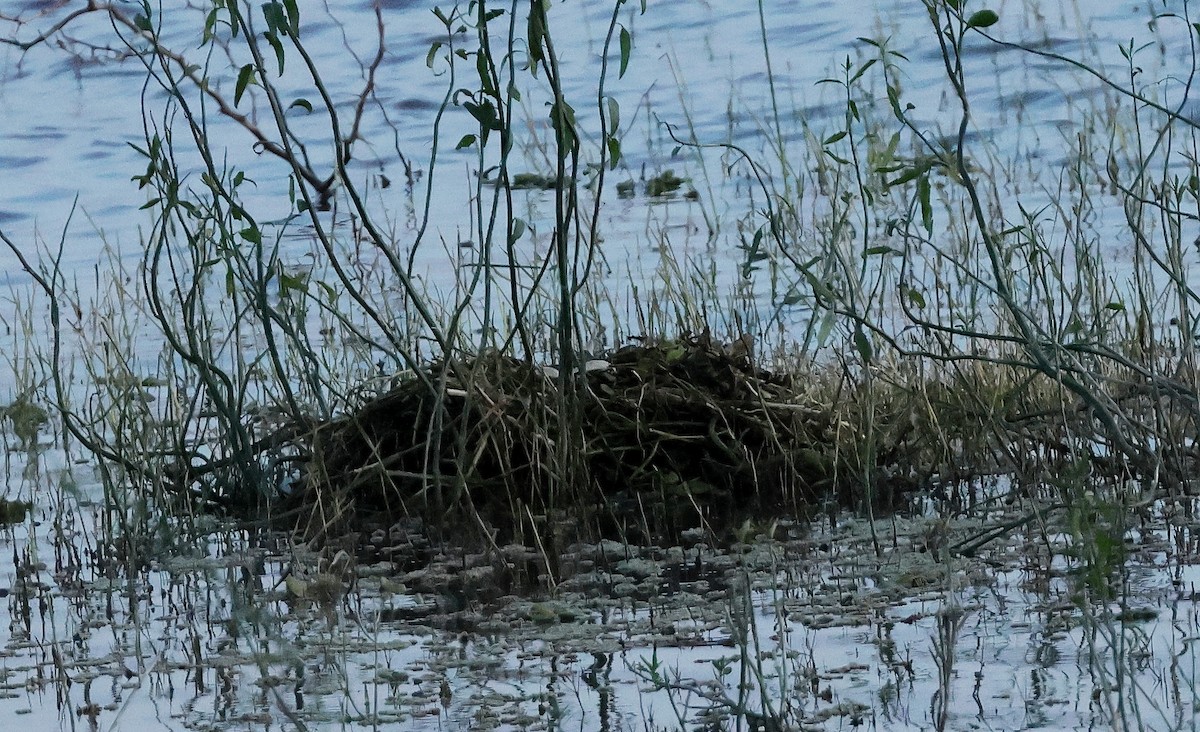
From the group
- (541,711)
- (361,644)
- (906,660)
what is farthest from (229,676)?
(906,660)

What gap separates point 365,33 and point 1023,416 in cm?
1106

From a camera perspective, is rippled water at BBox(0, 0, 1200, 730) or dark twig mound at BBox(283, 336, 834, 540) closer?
rippled water at BBox(0, 0, 1200, 730)

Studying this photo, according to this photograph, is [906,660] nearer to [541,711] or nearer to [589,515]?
[541,711]

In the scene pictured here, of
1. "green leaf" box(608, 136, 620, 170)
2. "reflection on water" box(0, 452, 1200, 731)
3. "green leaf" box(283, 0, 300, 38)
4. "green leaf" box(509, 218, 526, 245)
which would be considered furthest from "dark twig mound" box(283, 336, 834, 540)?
"green leaf" box(283, 0, 300, 38)

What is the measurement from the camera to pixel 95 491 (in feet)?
18.7

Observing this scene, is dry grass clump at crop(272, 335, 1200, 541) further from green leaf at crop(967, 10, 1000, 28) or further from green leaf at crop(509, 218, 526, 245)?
green leaf at crop(967, 10, 1000, 28)

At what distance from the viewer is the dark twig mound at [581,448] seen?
16.8ft

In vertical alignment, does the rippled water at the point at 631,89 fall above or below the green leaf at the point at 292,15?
above

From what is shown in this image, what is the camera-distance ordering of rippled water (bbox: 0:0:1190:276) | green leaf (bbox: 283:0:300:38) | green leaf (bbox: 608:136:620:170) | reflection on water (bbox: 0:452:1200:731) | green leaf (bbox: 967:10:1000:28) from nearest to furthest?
reflection on water (bbox: 0:452:1200:731) → green leaf (bbox: 967:10:1000:28) → green leaf (bbox: 283:0:300:38) → green leaf (bbox: 608:136:620:170) → rippled water (bbox: 0:0:1190:276)

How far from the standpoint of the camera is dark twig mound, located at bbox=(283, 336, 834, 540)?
5.13 meters

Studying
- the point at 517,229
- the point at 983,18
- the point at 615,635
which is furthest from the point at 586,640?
the point at 983,18

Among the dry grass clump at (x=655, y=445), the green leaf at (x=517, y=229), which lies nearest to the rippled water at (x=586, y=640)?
the dry grass clump at (x=655, y=445)

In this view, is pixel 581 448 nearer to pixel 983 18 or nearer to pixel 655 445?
pixel 655 445

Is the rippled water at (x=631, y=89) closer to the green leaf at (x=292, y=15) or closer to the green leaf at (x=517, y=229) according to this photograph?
the green leaf at (x=517, y=229)
